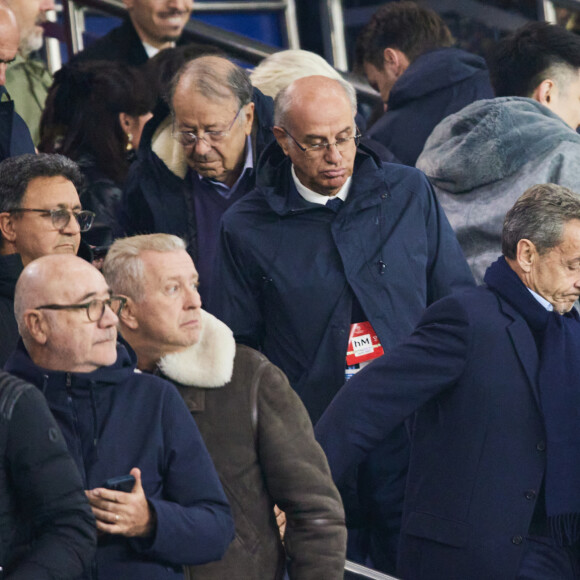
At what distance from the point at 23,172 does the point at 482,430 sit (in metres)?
1.58

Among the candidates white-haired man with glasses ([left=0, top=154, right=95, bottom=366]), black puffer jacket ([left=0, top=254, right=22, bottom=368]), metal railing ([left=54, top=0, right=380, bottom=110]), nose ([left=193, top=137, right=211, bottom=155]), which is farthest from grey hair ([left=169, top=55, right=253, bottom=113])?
metal railing ([left=54, top=0, right=380, bottom=110])

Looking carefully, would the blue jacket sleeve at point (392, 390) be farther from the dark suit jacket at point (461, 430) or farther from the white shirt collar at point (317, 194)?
the white shirt collar at point (317, 194)

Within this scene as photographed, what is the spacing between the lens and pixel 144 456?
3.35 meters

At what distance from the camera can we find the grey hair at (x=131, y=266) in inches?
151

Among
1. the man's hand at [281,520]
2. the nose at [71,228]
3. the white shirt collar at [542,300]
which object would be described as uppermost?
the nose at [71,228]

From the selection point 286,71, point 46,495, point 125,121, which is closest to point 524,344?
point 46,495

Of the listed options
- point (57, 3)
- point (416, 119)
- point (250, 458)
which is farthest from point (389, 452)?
point (57, 3)

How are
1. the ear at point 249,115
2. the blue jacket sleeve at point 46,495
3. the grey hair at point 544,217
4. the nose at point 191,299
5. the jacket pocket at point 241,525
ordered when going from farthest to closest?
the ear at point 249,115
the grey hair at point 544,217
the nose at point 191,299
the jacket pocket at point 241,525
the blue jacket sleeve at point 46,495

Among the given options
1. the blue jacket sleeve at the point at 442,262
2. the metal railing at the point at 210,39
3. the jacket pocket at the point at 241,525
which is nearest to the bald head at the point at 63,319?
the jacket pocket at the point at 241,525

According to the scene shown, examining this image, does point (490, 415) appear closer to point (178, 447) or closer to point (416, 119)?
point (178, 447)

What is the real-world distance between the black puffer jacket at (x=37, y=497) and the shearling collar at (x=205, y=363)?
24.9 inches

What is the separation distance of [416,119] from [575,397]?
186 centimetres

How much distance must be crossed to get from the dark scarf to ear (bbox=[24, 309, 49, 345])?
1514 millimetres

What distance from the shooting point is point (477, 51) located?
8.75m
